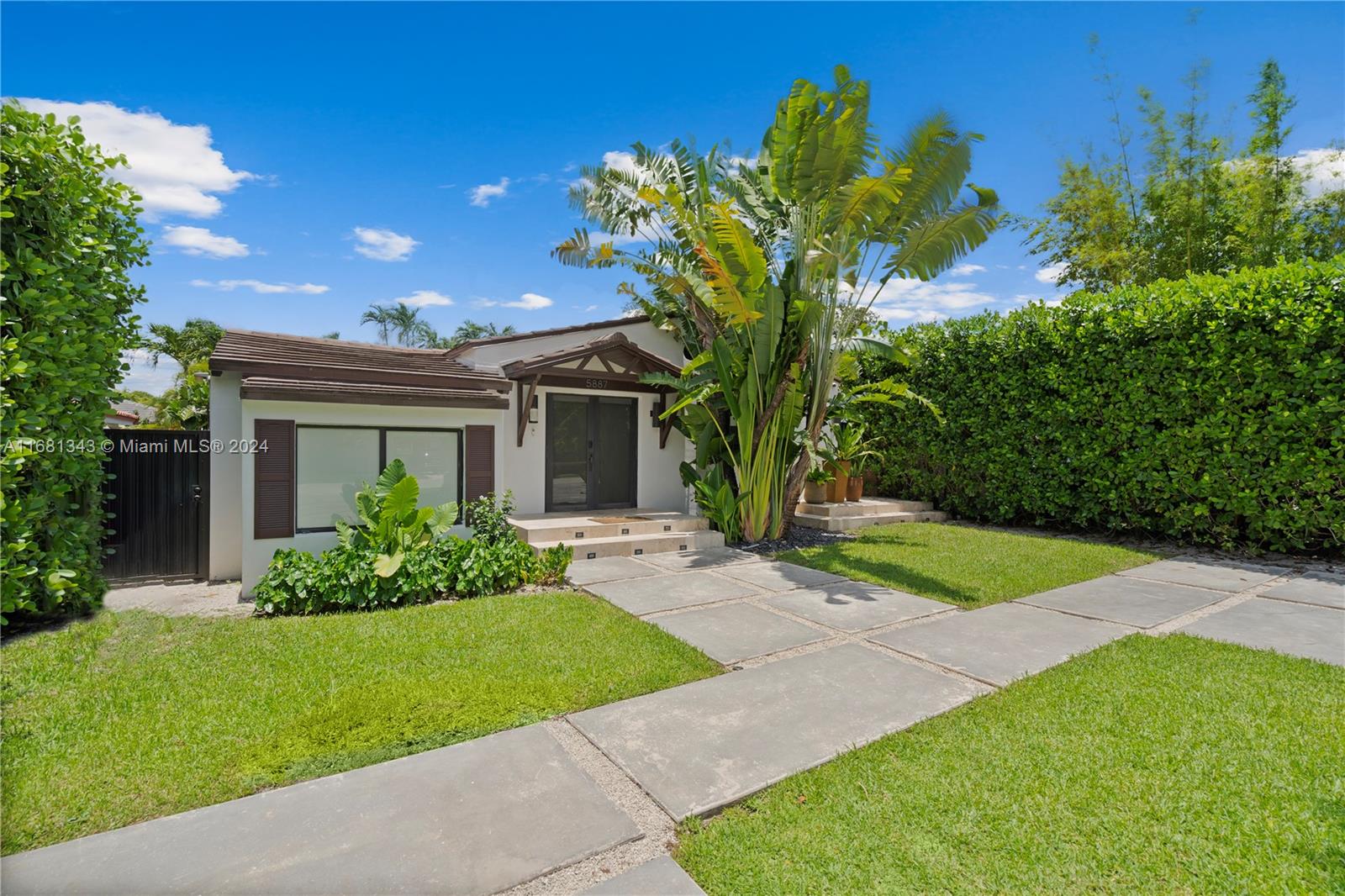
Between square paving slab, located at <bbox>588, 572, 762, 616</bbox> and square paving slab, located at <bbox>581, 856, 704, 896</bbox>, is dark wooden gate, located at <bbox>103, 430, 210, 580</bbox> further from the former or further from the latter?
square paving slab, located at <bbox>581, 856, 704, 896</bbox>

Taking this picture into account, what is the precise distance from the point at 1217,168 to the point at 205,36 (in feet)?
69.2

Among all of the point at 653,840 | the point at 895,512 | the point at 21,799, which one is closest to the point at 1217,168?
the point at 895,512

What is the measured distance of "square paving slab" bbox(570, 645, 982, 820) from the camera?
2.76 meters

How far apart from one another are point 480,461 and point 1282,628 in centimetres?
819

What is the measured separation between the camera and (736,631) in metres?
4.95

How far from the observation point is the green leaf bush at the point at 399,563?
→ 5.44 meters

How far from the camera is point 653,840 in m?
2.37

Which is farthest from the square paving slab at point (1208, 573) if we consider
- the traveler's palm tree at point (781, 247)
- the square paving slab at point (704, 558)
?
the square paving slab at point (704, 558)

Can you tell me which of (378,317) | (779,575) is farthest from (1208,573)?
(378,317)

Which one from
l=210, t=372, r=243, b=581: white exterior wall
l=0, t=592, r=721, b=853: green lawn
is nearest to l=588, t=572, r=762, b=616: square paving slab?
l=0, t=592, r=721, b=853: green lawn

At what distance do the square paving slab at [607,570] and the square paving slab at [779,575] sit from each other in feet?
3.31

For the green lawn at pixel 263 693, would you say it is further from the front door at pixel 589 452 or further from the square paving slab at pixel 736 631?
the front door at pixel 589 452

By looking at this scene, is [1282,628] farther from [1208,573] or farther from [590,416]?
[590,416]

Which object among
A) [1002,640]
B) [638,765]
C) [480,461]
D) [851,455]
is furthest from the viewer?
[851,455]
